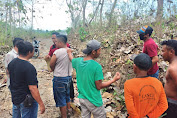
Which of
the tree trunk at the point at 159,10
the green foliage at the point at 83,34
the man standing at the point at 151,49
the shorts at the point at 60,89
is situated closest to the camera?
the man standing at the point at 151,49

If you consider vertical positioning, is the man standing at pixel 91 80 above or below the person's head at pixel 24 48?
below

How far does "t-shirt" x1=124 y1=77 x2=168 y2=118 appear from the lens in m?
1.73

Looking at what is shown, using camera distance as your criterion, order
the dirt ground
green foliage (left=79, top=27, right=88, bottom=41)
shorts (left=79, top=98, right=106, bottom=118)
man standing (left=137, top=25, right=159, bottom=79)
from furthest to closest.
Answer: green foliage (left=79, top=27, right=88, bottom=41)
the dirt ground
man standing (left=137, top=25, right=159, bottom=79)
shorts (left=79, top=98, right=106, bottom=118)

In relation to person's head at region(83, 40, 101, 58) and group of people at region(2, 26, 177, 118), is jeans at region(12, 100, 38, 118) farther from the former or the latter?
person's head at region(83, 40, 101, 58)

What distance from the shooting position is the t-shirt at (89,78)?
1966 millimetres

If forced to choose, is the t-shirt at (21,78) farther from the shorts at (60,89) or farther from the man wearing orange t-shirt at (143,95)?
the man wearing orange t-shirt at (143,95)

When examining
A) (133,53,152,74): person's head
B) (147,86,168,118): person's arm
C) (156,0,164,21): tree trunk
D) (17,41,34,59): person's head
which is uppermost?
(156,0,164,21): tree trunk

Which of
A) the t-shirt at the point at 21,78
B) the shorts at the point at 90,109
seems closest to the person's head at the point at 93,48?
the shorts at the point at 90,109

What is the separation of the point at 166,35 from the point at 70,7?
1055 cm

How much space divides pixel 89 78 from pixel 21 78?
1.03 meters

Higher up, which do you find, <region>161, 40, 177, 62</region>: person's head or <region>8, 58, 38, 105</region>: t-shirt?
<region>161, 40, 177, 62</region>: person's head

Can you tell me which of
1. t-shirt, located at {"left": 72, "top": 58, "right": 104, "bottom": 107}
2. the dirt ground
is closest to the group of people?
t-shirt, located at {"left": 72, "top": 58, "right": 104, "bottom": 107}

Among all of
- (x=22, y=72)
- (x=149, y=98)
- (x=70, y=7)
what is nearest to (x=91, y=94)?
(x=149, y=98)

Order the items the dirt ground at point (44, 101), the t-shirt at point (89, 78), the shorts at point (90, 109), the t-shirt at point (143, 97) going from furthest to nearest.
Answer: the dirt ground at point (44, 101)
the shorts at point (90, 109)
the t-shirt at point (89, 78)
the t-shirt at point (143, 97)
